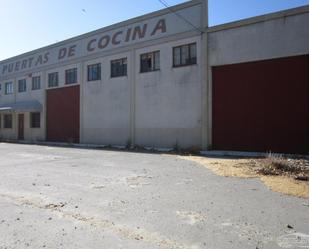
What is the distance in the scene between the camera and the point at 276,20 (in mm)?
20016

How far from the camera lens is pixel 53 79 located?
35719 millimetres

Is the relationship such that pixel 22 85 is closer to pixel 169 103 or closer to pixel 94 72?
pixel 94 72

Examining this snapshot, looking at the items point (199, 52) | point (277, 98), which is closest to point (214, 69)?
point (199, 52)

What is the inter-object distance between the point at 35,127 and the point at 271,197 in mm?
32649

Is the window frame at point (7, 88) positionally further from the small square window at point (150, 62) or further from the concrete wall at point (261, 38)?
the concrete wall at point (261, 38)

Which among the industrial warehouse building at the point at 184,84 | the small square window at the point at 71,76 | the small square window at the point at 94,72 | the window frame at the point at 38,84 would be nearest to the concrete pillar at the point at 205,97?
the industrial warehouse building at the point at 184,84

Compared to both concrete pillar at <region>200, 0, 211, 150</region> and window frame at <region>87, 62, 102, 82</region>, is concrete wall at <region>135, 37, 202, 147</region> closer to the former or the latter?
concrete pillar at <region>200, 0, 211, 150</region>

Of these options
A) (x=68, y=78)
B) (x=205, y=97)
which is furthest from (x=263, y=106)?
(x=68, y=78)

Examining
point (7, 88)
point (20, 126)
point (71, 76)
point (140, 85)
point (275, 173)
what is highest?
point (71, 76)

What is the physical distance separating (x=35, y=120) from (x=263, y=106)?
2525 centimetres

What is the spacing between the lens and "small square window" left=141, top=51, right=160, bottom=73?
1024 inches

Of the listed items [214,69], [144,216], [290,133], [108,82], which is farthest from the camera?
[108,82]

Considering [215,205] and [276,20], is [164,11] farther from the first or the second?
[215,205]

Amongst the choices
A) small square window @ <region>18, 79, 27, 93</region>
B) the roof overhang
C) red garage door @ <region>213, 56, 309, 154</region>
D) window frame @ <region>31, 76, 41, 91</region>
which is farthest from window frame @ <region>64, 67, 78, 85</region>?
red garage door @ <region>213, 56, 309, 154</region>
